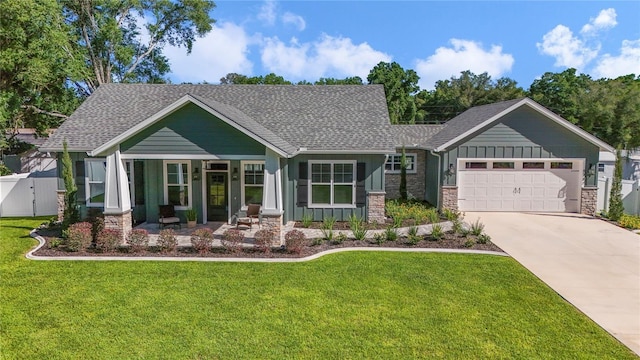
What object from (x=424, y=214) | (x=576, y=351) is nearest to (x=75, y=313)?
(x=576, y=351)

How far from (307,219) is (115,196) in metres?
6.49

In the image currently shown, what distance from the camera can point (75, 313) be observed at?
263 inches

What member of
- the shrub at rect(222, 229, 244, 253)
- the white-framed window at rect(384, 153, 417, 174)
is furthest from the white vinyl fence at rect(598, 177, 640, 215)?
the shrub at rect(222, 229, 244, 253)

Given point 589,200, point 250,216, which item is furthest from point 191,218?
point 589,200

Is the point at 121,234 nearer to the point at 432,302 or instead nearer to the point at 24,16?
the point at 432,302

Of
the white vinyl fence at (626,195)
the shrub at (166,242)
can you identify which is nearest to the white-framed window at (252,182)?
the shrub at (166,242)

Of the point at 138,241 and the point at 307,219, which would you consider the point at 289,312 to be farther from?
the point at 307,219

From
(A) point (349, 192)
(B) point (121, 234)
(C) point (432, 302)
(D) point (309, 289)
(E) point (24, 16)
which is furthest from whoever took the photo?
(E) point (24, 16)

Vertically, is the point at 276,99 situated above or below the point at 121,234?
above

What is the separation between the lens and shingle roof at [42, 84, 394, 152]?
47.0 ft

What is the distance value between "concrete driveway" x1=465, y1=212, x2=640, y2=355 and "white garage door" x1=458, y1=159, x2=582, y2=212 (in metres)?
0.73

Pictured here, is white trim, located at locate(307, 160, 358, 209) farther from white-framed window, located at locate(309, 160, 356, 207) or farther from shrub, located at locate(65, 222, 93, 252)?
shrub, located at locate(65, 222, 93, 252)

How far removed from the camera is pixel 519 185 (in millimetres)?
16859

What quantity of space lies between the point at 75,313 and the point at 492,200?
16248 mm
